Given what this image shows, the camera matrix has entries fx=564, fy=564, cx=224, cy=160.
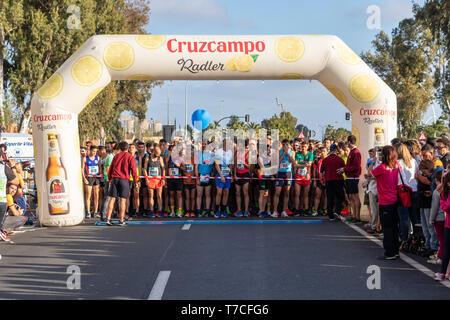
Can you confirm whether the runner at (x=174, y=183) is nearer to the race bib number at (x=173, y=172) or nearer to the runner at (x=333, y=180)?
the race bib number at (x=173, y=172)

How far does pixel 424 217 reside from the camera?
29.4ft

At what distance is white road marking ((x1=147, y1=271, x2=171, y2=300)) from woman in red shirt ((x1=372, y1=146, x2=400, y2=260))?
3.47 m

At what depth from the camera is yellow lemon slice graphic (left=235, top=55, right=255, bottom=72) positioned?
12977 millimetres

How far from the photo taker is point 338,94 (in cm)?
1343

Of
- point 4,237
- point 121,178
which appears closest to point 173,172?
point 121,178

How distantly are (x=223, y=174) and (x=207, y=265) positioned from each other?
6860 millimetres

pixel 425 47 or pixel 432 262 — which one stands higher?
pixel 425 47

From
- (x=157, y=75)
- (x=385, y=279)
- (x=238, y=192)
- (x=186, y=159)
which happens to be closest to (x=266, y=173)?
(x=238, y=192)

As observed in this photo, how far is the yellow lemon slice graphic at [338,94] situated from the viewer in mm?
13312

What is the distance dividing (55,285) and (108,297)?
1009 mm

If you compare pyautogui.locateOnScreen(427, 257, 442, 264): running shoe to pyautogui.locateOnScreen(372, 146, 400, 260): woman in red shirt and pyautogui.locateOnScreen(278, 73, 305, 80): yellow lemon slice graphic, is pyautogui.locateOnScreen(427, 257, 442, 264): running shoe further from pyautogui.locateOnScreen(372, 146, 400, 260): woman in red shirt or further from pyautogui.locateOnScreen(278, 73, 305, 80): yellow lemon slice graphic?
pyautogui.locateOnScreen(278, 73, 305, 80): yellow lemon slice graphic

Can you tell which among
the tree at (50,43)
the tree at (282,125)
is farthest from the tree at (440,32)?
the tree at (50,43)

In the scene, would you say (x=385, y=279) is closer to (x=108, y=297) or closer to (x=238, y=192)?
(x=108, y=297)

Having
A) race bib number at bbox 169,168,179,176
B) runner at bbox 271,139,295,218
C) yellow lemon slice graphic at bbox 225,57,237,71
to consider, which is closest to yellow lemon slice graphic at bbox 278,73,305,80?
yellow lemon slice graphic at bbox 225,57,237,71
